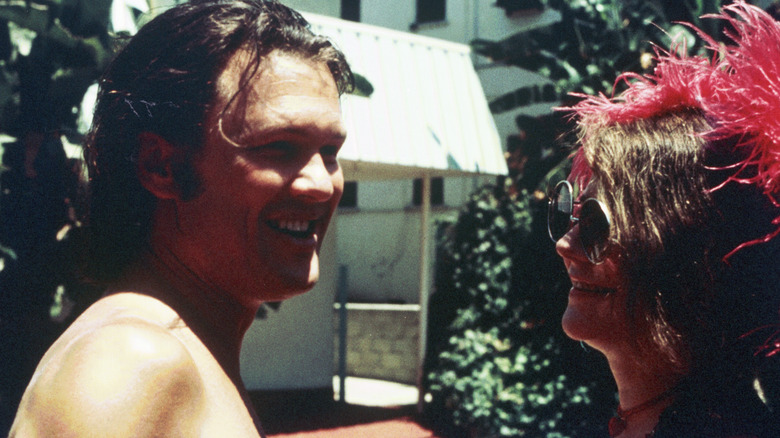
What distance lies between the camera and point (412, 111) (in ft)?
26.5

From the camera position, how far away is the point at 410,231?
50.0ft

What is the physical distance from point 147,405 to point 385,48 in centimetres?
740

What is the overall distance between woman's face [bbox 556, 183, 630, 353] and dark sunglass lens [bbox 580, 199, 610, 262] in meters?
0.02

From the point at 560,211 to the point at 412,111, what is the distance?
20.3 ft

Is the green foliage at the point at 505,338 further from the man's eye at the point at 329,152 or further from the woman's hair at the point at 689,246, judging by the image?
the man's eye at the point at 329,152

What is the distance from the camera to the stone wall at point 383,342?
36.5 feet

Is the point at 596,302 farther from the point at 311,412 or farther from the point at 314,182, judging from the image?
the point at 311,412

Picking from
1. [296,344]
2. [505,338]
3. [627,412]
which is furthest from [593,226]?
[296,344]

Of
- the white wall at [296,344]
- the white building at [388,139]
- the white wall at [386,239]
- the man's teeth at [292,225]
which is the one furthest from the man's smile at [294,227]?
the white wall at [386,239]

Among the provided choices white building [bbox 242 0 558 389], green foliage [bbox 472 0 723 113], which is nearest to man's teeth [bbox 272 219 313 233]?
green foliage [bbox 472 0 723 113]

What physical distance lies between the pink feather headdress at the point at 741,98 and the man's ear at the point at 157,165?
3.18ft

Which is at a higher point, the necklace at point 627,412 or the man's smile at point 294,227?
the man's smile at point 294,227

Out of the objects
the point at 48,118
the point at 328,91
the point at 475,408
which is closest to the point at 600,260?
the point at 328,91

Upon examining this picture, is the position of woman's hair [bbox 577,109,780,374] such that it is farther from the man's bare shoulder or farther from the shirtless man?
the man's bare shoulder
